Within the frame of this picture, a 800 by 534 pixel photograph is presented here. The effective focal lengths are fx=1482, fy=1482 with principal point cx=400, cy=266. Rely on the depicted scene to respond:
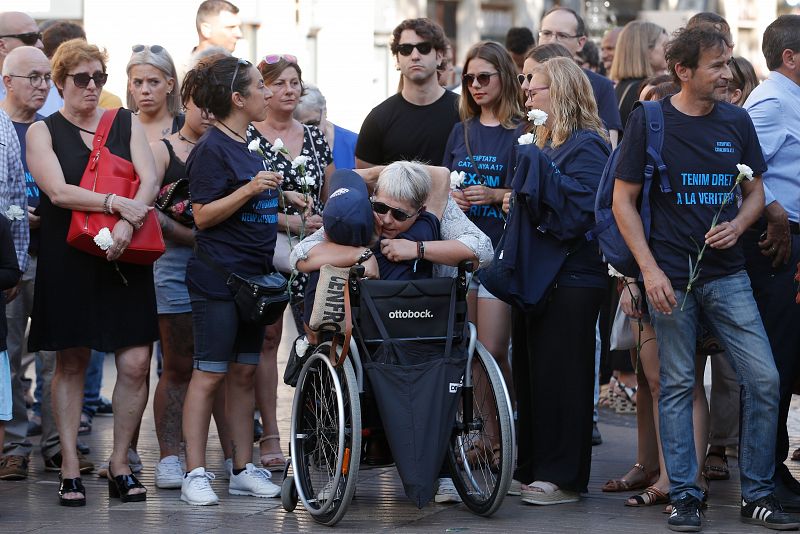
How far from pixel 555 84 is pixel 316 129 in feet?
5.84

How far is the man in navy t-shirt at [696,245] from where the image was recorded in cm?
638

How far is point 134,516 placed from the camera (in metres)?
6.77

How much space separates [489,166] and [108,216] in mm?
1997

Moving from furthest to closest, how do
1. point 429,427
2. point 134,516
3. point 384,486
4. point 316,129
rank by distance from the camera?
point 316,129
point 384,486
point 134,516
point 429,427

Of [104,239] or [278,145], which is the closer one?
[104,239]

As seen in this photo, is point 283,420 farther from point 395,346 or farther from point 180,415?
point 395,346

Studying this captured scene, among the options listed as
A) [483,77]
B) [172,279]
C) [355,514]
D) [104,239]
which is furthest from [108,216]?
[483,77]

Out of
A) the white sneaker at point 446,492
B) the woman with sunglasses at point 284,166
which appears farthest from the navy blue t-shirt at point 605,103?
the white sneaker at point 446,492

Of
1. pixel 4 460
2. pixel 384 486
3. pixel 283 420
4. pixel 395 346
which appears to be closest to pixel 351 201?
pixel 395 346

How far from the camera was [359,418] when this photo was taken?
245 inches

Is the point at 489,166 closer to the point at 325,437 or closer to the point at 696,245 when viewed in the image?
the point at 696,245

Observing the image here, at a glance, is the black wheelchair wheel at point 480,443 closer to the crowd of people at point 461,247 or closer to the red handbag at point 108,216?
the crowd of people at point 461,247

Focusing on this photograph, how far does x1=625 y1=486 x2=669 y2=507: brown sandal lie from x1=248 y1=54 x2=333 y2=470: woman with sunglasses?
78.7 inches

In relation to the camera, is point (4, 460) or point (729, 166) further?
point (4, 460)
